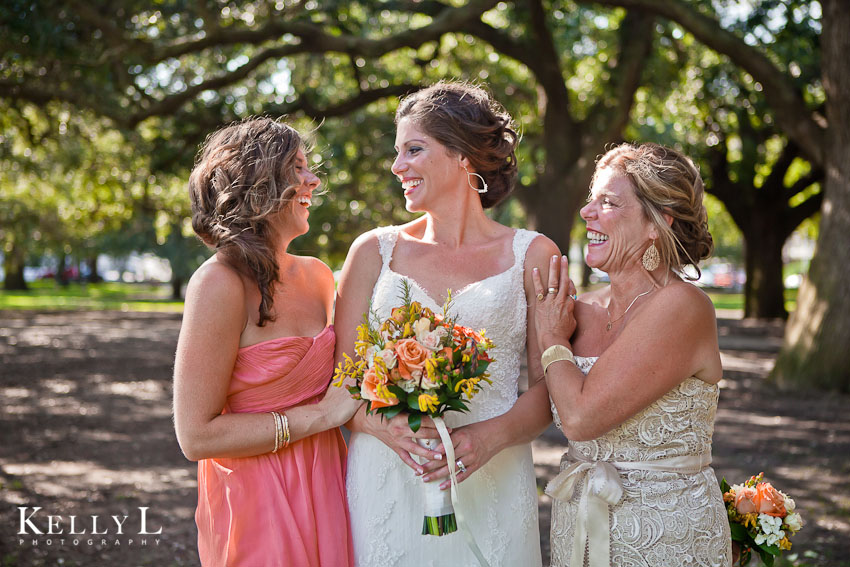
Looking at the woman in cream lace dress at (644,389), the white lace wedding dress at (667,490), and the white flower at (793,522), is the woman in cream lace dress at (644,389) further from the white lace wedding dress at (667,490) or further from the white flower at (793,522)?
the white flower at (793,522)

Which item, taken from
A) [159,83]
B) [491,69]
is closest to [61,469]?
[159,83]

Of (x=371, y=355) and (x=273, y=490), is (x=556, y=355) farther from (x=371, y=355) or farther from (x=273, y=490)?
(x=273, y=490)

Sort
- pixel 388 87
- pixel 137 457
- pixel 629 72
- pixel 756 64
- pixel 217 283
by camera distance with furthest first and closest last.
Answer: pixel 388 87 < pixel 629 72 < pixel 756 64 < pixel 137 457 < pixel 217 283

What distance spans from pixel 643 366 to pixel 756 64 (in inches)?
418

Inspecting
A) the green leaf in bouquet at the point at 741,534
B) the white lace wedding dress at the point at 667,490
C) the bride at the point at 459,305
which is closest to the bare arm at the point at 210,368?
the bride at the point at 459,305

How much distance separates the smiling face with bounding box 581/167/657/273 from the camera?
10.1ft

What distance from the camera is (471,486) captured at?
11.0ft

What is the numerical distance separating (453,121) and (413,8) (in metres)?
10.9

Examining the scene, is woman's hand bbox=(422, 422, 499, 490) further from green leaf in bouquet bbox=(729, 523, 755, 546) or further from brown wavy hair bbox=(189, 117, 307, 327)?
green leaf in bouquet bbox=(729, 523, 755, 546)

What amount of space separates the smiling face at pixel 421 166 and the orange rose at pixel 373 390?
0.90 m

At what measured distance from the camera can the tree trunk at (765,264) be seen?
24.8 m

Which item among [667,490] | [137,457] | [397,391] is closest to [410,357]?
[397,391]

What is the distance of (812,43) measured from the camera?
44.9 ft

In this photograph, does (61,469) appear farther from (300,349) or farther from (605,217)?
(605,217)
